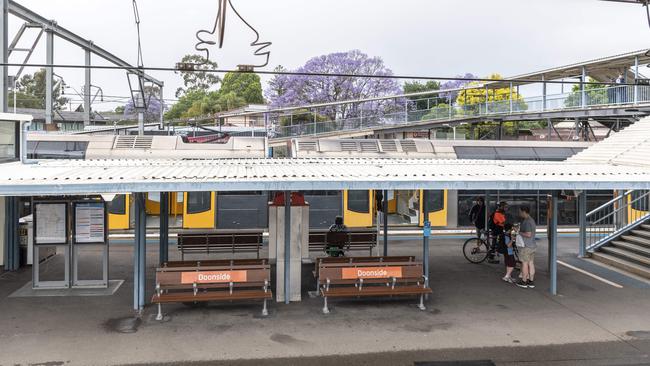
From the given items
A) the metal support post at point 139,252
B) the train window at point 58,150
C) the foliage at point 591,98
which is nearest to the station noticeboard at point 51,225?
the metal support post at point 139,252

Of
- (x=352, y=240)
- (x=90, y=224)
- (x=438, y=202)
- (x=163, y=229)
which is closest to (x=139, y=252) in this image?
(x=90, y=224)

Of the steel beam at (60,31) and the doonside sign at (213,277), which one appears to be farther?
the steel beam at (60,31)

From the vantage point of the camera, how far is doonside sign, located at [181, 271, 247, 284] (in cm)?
825

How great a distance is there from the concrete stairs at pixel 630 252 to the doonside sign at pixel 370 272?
613 cm

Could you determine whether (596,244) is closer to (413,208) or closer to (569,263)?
(569,263)

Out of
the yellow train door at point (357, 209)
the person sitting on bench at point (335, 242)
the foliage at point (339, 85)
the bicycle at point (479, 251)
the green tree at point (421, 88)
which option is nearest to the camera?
the person sitting on bench at point (335, 242)

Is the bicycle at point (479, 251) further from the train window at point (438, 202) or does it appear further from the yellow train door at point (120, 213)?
the yellow train door at point (120, 213)

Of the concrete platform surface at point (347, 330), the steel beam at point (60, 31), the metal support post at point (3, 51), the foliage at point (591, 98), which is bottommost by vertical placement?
the concrete platform surface at point (347, 330)

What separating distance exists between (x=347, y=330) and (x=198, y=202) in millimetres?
10258

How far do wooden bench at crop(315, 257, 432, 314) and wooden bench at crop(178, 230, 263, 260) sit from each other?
13.0 ft

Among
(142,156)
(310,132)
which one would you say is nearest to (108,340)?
(142,156)

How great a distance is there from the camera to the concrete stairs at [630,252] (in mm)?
11711

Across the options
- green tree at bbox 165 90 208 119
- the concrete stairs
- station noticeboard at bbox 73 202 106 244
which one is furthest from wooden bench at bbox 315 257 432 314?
green tree at bbox 165 90 208 119

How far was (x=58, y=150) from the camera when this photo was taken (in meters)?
16.2
